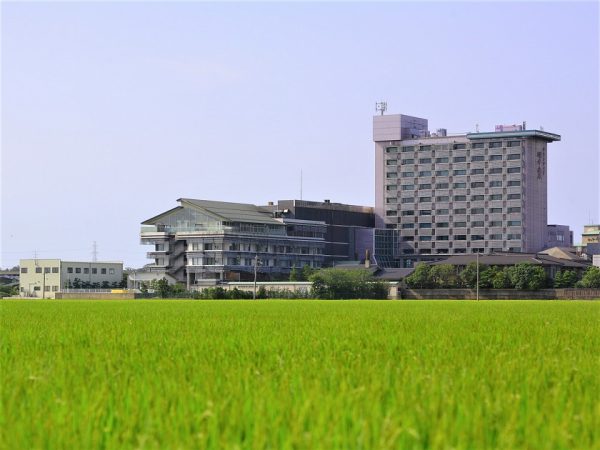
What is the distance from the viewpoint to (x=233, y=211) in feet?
570

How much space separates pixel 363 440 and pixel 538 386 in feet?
12.5

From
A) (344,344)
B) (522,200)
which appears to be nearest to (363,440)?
(344,344)

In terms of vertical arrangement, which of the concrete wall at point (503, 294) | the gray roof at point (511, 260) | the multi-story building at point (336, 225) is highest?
the multi-story building at point (336, 225)

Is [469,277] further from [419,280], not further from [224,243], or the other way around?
[224,243]

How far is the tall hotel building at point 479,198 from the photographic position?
7436 inches

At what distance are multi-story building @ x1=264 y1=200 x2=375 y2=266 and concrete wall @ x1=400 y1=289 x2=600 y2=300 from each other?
133 ft

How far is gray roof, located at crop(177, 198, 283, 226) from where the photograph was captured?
168 metres

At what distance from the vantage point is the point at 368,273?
144875mm

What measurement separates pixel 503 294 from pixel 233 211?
5347cm

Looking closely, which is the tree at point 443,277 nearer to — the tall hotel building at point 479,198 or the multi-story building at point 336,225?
the multi-story building at point 336,225

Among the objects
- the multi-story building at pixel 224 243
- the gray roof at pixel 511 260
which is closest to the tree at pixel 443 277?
the gray roof at pixel 511 260

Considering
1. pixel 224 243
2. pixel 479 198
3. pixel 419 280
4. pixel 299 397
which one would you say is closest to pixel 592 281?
pixel 419 280

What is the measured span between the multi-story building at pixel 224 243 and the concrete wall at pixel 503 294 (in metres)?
27.1

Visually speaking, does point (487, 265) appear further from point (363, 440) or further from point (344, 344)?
point (363, 440)
